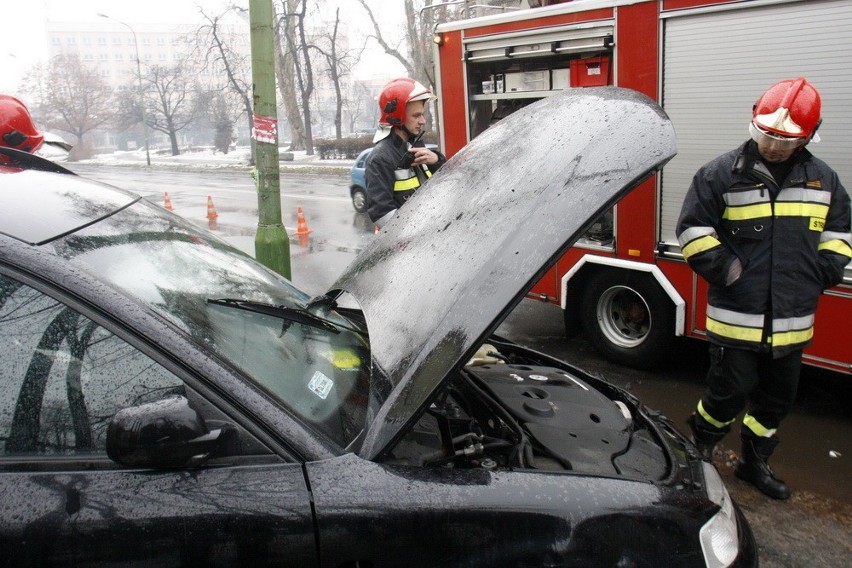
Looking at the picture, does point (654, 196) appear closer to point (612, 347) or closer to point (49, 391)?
point (612, 347)

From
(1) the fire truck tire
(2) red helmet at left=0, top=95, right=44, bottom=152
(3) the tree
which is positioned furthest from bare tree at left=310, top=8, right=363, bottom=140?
(1) the fire truck tire

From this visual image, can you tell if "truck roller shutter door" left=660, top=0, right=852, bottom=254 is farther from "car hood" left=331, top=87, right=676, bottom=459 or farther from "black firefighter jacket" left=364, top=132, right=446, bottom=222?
"car hood" left=331, top=87, right=676, bottom=459

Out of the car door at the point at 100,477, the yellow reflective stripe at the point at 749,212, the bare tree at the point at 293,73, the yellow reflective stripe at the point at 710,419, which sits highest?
the bare tree at the point at 293,73

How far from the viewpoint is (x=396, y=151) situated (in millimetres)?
4434

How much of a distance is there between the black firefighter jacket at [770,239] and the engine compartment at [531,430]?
0.98 meters

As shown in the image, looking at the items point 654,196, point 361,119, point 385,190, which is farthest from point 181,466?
point 361,119

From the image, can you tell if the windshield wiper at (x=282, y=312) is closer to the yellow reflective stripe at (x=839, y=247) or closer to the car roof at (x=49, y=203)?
the car roof at (x=49, y=203)

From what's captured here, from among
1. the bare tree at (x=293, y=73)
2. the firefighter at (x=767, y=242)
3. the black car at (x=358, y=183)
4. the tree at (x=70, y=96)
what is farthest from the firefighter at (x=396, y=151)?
the tree at (x=70, y=96)

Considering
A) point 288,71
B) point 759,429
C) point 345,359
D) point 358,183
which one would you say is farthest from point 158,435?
point 288,71

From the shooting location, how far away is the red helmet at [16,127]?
4848 millimetres

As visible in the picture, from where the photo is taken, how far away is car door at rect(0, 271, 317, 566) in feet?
5.11

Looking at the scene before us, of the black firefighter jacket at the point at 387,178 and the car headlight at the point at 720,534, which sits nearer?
the car headlight at the point at 720,534

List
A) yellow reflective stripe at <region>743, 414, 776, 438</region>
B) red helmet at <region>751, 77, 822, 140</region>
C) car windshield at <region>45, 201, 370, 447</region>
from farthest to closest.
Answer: yellow reflective stripe at <region>743, 414, 776, 438</region> < red helmet at <region>751, 77, 822, 140</region> < car windshield at <region>45, 201, 370, 447</region>

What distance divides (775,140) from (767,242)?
1.56 ft
